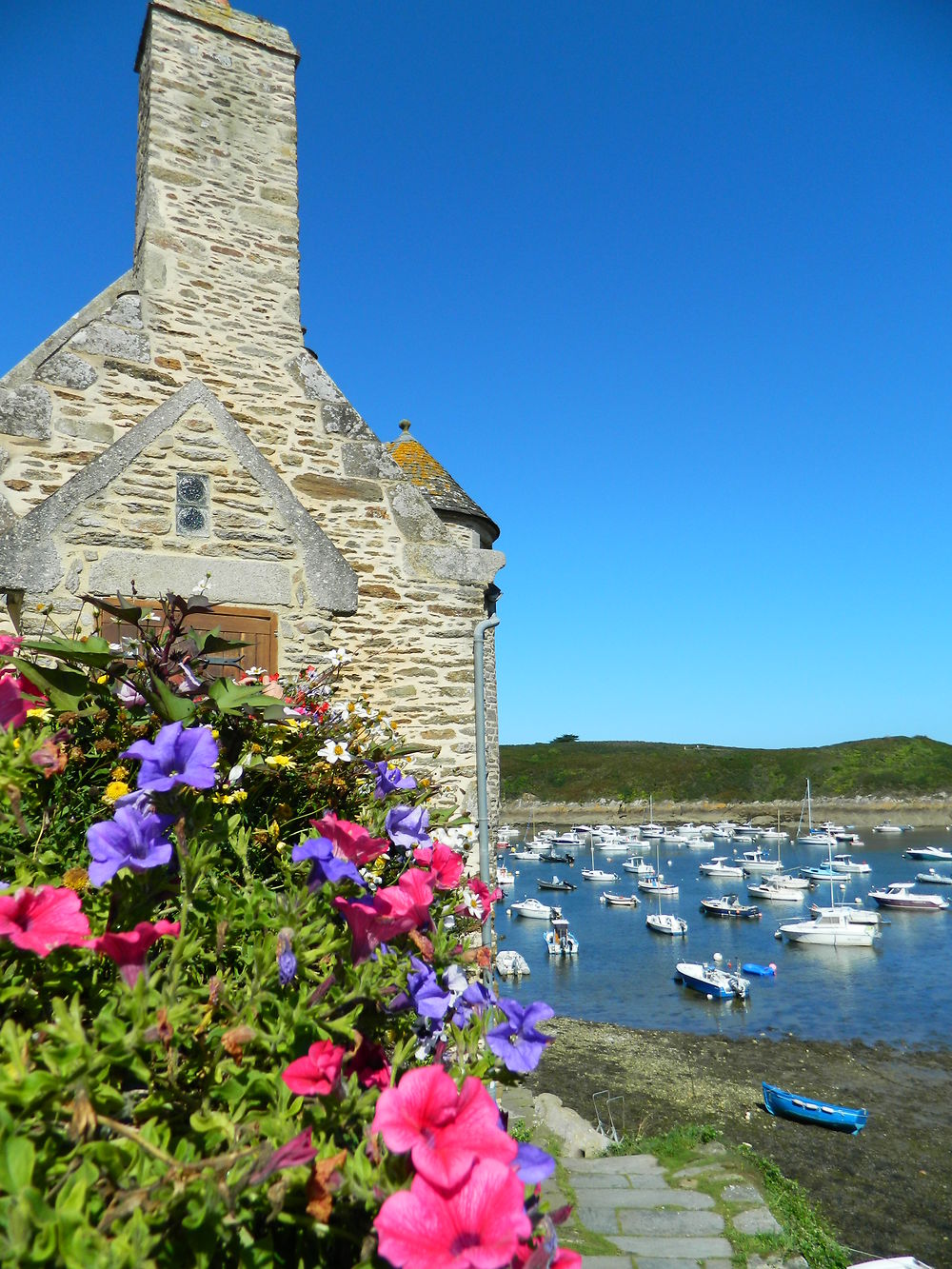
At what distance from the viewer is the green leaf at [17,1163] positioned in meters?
1.04

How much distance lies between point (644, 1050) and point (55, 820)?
28.1 m

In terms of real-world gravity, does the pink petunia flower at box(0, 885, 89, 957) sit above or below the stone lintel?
below

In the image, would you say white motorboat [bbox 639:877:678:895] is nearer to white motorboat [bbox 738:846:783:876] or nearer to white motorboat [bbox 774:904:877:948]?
white motorboat [bbox 774:904:877:948]

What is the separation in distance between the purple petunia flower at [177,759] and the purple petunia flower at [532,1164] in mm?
909

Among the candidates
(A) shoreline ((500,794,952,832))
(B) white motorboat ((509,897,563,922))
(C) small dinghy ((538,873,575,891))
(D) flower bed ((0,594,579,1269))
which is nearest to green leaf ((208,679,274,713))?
(D) flower bed ((0,594,579,1269))

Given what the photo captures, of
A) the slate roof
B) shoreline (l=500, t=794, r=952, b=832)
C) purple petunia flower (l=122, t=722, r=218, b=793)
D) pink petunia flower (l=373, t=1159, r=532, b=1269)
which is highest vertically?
the slate roof

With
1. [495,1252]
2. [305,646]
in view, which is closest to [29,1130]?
[495,1252]

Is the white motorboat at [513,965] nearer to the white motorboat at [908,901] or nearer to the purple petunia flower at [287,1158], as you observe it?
the white motorboat at [908,901]

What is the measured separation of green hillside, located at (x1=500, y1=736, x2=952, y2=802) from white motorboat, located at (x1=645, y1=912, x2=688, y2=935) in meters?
61.4

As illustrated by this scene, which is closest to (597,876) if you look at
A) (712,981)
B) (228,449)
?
(712,981)

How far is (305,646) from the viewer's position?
6.72 meters

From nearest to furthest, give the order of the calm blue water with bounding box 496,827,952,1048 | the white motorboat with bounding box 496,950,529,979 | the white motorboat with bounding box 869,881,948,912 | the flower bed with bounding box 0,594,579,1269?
the flower bed with bounding box 0,594,579,1269 < the calm blue water with bounding box 496,827,952,1048 < the white motorboat with bounding box 496,950,529,979 < the white motorboat with bounding box 869,881,948,912

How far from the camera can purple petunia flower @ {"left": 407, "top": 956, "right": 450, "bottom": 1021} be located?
5.73ft

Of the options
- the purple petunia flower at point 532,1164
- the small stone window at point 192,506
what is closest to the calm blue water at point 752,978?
the small stone window at point 192,506
